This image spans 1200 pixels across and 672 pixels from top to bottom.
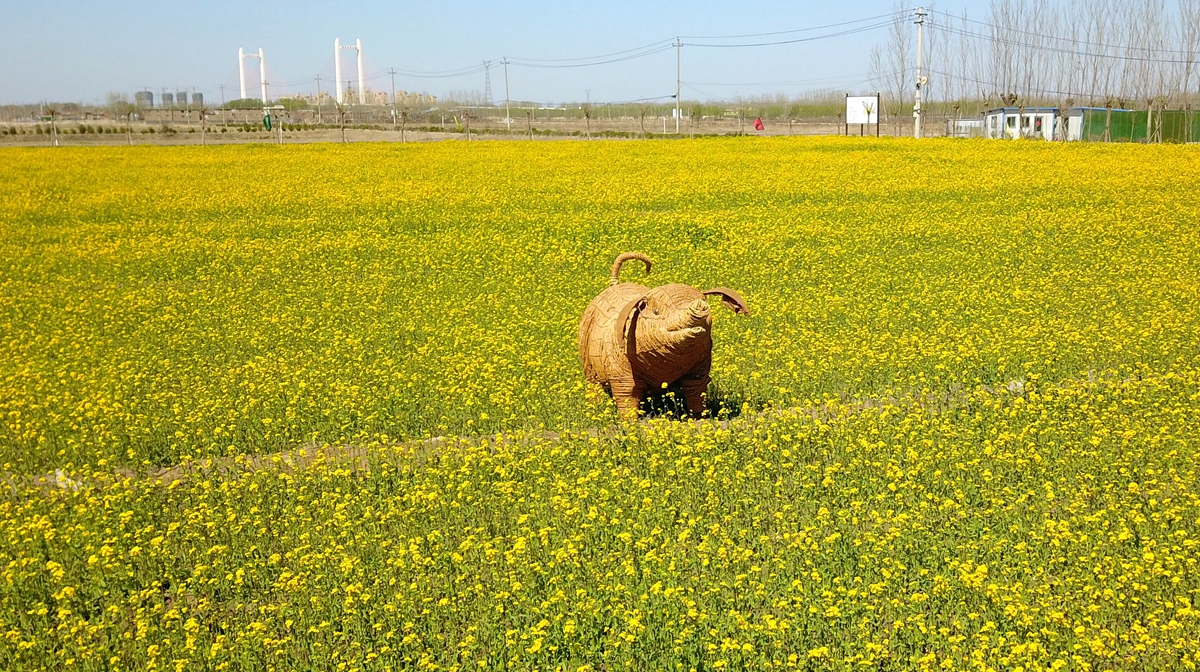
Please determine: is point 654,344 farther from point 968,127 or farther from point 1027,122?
point 968,127

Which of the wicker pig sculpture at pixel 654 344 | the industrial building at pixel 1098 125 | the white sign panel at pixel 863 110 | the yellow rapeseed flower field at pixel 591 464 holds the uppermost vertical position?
the white sign panel at pixel 863 110

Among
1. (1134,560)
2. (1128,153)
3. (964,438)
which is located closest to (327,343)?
(964,438)

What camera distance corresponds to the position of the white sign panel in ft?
190

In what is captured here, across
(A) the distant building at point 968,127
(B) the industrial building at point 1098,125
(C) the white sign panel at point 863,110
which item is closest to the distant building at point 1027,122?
(B) the industrial building at point 1098,125

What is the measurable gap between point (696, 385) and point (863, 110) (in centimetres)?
5299

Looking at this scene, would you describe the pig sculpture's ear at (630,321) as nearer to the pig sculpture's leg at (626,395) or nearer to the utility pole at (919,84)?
the pig sculpture's leg at (626,395)

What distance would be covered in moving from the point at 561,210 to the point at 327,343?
12.9 metres

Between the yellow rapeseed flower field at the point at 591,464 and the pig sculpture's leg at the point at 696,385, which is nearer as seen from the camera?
the yellow rapeseed flower field at the point at 591,464

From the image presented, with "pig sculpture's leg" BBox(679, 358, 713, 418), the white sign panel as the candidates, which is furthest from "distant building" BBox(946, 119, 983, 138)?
"pig sculpture's leg" BBox(679, 358, 713, 418)

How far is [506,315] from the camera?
1430cm

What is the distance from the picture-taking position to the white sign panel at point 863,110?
57.9 m

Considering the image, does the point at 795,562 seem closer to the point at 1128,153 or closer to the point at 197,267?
the point at 197,267

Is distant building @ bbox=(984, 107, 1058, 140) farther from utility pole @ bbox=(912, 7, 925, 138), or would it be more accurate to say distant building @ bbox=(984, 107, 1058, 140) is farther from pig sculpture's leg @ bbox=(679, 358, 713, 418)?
pig sculpture's leg @ bbox=(679, 358, 713, 418)

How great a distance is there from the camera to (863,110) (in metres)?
58.8
